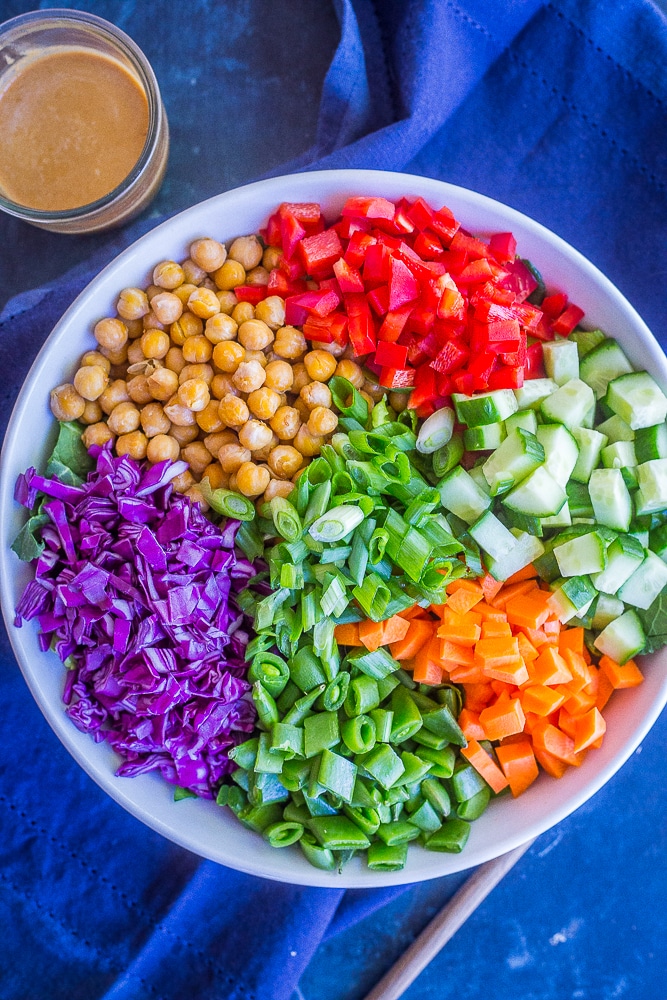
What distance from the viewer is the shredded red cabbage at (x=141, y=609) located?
1667 mm

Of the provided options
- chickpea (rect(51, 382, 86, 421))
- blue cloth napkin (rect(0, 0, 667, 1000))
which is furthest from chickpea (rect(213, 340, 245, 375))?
blue cloth napkin (rect(0, 0, 667, 1000))

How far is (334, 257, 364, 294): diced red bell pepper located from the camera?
173 centimetres

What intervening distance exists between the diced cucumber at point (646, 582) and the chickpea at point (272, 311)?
3.25ft

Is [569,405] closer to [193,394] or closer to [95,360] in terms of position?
[193,394]

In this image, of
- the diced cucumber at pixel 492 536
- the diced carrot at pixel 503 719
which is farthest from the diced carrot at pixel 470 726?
the diced cucumber at pixel 492 536

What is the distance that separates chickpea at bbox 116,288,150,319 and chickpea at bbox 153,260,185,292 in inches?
2.0

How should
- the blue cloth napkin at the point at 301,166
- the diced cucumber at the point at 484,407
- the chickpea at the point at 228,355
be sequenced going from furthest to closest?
the blue cloth napkin at the point at 301,166
the chickpea at the point at 228,355
the diced cucumber at the point at 484,407

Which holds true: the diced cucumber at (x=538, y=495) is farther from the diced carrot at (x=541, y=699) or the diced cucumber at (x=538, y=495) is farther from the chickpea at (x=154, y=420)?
the chickpea at (x=154, y=420)

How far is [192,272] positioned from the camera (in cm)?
182

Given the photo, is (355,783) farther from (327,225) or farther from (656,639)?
(327,225)

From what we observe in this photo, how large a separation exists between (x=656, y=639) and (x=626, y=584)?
5.9 inches

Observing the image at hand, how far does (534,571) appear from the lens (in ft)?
5.96

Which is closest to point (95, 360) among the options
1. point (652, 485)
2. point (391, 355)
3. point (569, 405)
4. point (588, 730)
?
point (391, 355)

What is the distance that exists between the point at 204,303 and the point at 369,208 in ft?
1.39
